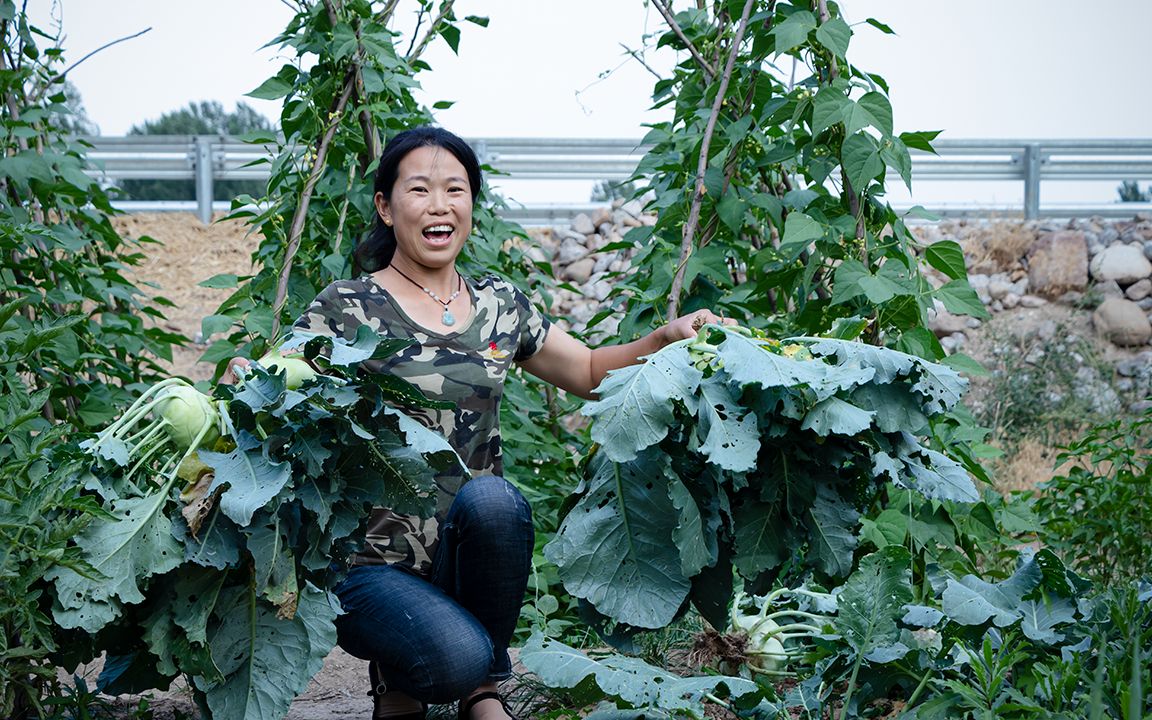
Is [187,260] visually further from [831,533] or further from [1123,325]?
[831,533]

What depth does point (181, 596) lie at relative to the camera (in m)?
2.01

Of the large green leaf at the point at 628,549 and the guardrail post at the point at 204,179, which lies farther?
the guardrail post at the point at 204,179

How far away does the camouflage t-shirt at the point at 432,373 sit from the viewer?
2535 millimetres

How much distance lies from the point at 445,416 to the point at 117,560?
2.82ft

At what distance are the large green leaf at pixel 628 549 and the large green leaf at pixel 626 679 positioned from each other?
0.11m

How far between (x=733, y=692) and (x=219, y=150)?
32.4ft

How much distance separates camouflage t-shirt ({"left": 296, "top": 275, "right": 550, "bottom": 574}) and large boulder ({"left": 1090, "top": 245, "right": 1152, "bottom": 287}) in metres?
7.49

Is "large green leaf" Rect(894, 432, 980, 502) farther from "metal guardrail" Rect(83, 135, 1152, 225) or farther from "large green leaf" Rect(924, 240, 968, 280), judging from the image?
"metal guardrail" Rect(83, 135, 1152, 225)

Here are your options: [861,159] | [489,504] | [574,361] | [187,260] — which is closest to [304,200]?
[574,361]

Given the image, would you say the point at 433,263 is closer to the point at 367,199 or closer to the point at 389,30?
the point at 367,199

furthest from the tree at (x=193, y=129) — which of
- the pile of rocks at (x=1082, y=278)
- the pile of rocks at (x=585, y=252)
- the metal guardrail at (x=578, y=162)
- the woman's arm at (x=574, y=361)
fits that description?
the woman's arm at (x=574, y=361)

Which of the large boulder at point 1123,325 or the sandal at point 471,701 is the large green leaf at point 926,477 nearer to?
the sandal at point 471,701

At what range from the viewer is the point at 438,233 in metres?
2.66

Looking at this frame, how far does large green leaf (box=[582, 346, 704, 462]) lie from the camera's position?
2000mm
